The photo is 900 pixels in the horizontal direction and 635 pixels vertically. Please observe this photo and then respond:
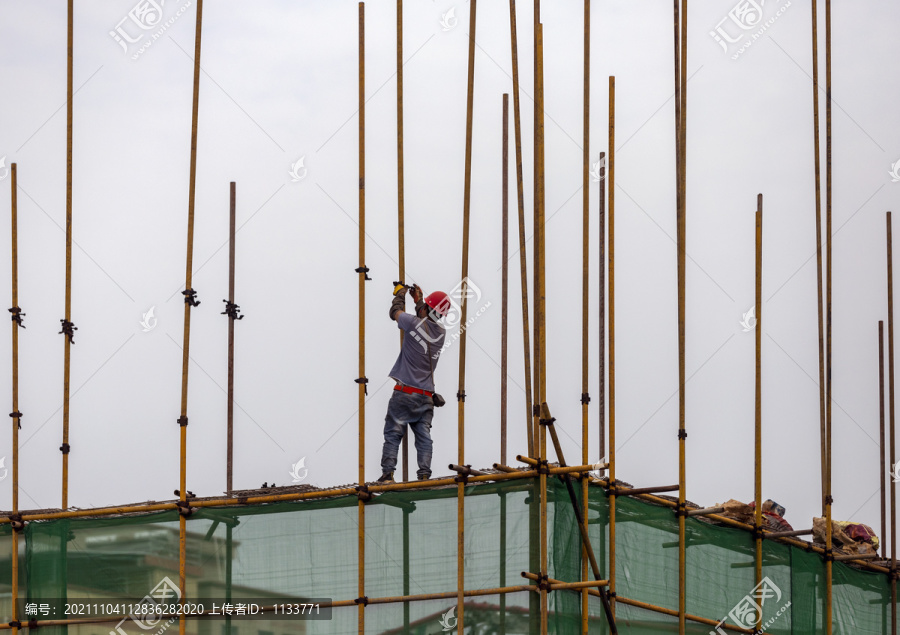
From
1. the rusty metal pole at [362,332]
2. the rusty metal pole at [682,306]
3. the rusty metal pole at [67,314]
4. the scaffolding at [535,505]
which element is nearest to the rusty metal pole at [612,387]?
the scaffolding at [535,505]

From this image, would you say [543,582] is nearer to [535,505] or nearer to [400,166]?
[535,505]

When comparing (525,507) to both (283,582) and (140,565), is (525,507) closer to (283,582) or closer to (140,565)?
(283,582)

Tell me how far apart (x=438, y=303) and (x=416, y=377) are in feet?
2.71

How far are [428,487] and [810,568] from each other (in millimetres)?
5513

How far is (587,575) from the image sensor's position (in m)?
13.8

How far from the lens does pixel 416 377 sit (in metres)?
14.8

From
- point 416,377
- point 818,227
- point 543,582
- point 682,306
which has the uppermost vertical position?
point 818,227

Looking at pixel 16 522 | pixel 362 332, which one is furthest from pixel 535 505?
pixel 16 522

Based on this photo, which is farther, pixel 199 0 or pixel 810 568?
pixel 810 568

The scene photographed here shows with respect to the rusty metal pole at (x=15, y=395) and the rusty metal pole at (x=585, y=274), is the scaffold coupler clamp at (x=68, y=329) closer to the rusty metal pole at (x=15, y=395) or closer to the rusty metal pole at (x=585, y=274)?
the rusty metal pole at (x=15, y=395)

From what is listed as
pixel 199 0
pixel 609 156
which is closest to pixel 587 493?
pixel 609 156

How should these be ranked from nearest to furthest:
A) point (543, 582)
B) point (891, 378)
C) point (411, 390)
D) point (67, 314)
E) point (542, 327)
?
Result: 1. point (543, 582)
2. point (542, 327)
3. point (67, 314)
4. point (411, 390)
5. point (891, 378)

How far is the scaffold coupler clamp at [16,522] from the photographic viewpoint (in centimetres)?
1378

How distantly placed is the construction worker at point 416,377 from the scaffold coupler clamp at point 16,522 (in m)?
3.69
